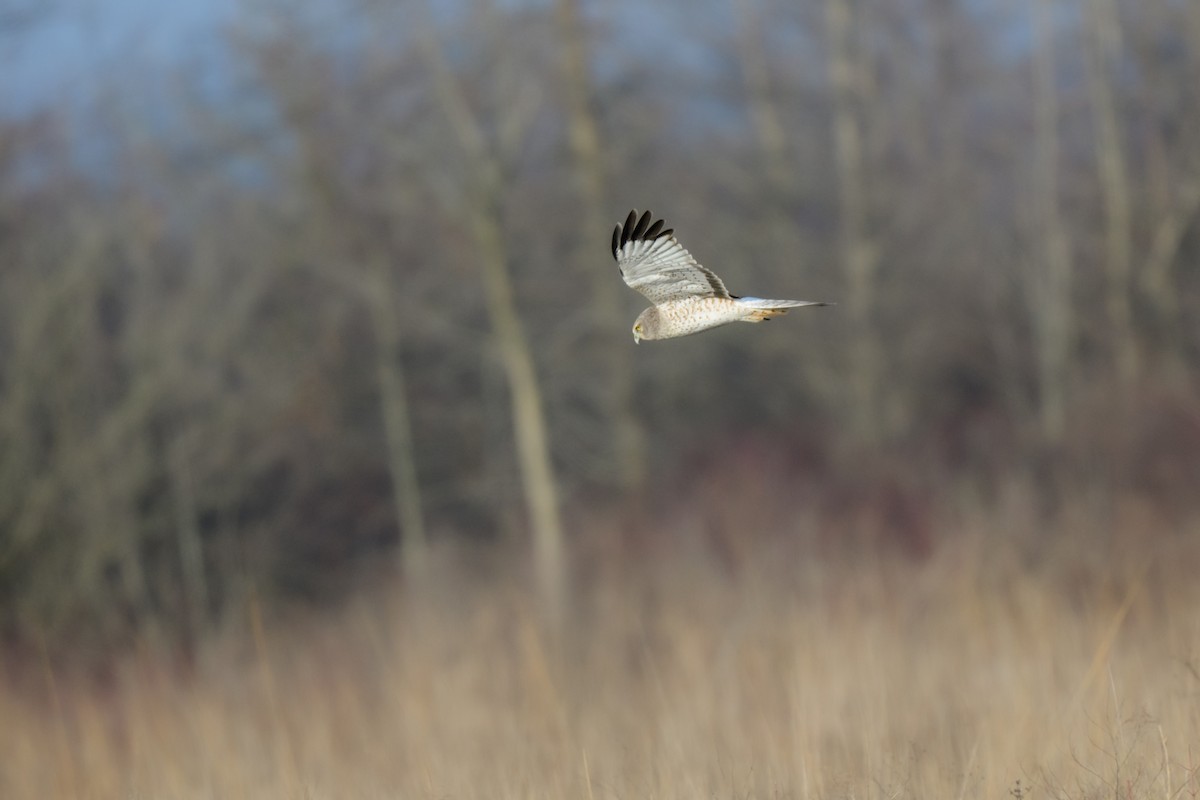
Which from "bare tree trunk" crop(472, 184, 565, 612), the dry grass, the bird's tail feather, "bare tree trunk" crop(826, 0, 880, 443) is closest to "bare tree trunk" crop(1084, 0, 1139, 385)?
"bare tree trunk" crop(826, 0, 880, 443)

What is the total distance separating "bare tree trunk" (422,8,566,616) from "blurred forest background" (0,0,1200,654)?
1.6 inches

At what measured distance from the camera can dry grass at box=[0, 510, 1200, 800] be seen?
4.48 metres

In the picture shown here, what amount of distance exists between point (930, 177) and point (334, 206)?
8798 mm

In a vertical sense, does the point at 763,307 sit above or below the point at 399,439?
above

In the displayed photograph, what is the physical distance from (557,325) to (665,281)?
9.67m

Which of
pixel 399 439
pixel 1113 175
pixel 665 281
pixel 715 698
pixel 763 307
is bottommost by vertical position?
pixel 715 698

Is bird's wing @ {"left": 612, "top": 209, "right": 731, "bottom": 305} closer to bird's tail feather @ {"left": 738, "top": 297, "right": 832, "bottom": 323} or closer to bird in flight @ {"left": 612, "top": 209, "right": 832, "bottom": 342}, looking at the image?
bird in flight @ {"left": 612, "top": 209, "right": 832, "bottom": 342}

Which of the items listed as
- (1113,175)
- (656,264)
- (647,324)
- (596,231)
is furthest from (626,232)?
(1113,175)

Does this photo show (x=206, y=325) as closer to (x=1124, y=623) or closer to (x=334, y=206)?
(x=334, y=206)

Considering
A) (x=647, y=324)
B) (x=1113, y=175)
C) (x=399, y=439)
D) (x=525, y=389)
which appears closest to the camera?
(x=647, y=324)

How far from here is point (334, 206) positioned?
15133 millimetres

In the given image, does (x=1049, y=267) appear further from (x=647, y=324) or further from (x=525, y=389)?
(x=647, y=324)

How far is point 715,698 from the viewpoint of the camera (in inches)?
262

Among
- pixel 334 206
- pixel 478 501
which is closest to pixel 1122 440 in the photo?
pixel 478 501
